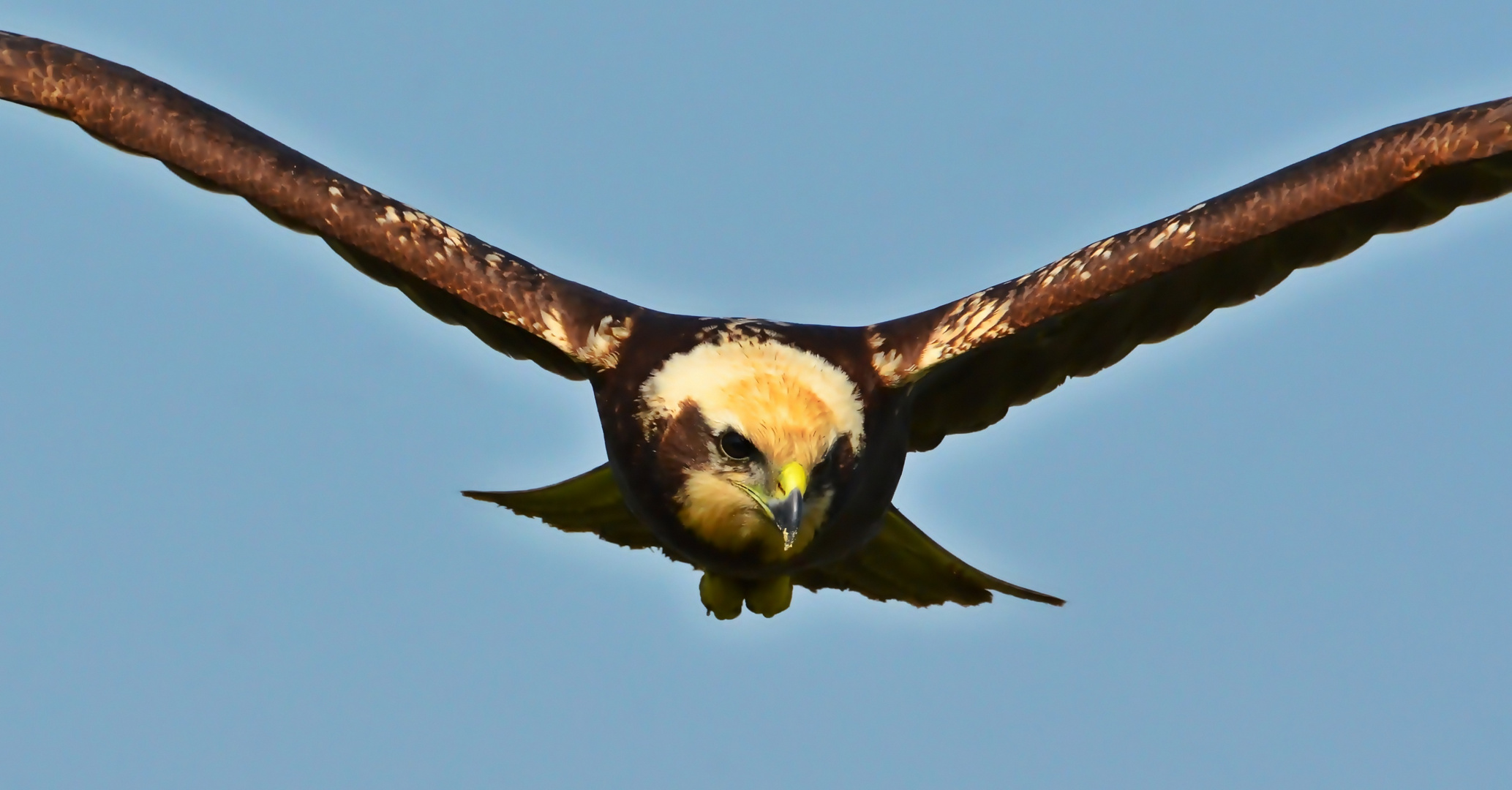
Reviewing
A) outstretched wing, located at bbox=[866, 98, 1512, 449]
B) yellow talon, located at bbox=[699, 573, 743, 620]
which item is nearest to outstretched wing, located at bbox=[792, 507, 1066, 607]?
yellow talon, located at bbox=[699, 573, 743, 620]

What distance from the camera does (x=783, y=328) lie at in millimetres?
12734

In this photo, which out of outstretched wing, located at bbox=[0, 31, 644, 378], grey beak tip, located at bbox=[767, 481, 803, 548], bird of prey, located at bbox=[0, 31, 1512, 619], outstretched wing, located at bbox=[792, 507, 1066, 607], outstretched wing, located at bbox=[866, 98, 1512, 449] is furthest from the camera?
outstretched wing, located at bbox=[792, 507, 1066, 607]

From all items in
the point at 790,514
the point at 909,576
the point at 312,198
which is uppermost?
the point at 312,198

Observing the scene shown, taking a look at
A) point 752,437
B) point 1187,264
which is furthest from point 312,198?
point 1187,264

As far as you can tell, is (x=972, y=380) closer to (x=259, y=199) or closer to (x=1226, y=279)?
(x=1226, y=279)

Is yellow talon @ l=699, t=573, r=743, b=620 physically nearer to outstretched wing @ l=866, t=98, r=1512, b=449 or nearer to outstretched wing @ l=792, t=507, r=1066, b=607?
outstretched wing @ l=792, t=507, r=1066, b=607

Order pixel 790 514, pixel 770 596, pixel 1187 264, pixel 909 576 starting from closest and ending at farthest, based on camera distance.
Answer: pixel 790 514
pixel 1187 264
pixel 770 596
pixel 909 576

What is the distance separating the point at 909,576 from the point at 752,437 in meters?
2.64

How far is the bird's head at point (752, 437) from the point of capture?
11.9 meters

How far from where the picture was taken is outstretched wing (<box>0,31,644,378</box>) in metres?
13.0

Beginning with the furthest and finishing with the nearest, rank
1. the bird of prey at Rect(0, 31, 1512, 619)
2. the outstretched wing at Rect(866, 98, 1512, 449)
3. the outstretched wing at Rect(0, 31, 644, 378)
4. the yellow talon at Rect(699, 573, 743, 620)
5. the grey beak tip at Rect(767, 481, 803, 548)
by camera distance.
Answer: the yellow talon at Rect(699, 573, 743, 620) → the outstretched wing at Rect(0, 31, 644, 378) → the outstretched wing at Rect(866, 98, 1512, 449) → the bird of prey at Rect(0, 31, 1512, 619) → the grey beak tip at Rect(767, 481, 803, 548)

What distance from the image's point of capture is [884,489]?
12.9 m

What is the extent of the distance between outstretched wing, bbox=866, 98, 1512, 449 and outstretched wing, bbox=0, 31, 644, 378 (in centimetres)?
169

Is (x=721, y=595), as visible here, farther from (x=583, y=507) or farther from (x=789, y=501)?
(x=789, y=501)
